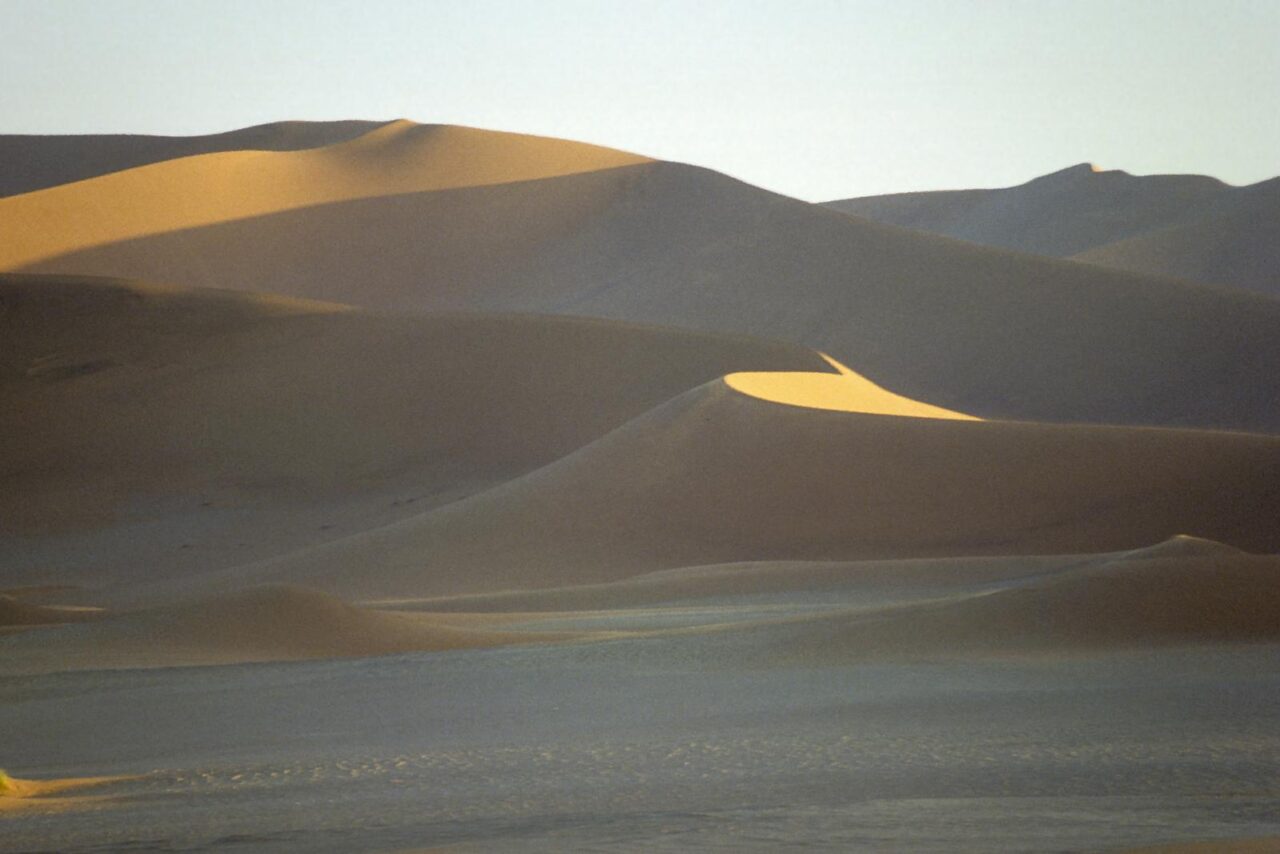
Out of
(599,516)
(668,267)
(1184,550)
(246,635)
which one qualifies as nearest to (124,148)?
(668,267)

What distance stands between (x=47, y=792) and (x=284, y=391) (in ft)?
121

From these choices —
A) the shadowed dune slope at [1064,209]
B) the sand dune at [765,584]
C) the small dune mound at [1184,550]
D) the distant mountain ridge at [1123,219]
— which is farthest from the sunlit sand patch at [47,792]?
the shadowed dune slope at [1064,209]

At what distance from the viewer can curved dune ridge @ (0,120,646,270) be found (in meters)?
64.2

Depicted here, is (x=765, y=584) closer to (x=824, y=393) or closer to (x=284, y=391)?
(x=824, y=393)

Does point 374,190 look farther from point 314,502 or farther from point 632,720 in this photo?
point 632,720

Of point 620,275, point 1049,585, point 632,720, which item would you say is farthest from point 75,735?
point 620,275

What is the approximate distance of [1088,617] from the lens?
14.1 metres

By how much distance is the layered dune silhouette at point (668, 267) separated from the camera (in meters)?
53.8

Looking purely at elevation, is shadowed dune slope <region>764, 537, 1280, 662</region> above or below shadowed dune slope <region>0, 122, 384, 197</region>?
below

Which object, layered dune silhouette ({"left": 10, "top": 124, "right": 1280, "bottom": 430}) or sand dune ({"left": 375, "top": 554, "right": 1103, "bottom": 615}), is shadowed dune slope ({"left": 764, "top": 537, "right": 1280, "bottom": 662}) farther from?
layered dune silhouette ({"left": 10, "top": 124, "right": 1280, "bottom": 430})

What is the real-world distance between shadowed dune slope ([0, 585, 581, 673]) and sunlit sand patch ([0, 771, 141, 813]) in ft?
Answer: 19.4

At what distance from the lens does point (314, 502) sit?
39125 millimetres

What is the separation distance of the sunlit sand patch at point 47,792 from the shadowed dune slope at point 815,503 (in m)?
17.1

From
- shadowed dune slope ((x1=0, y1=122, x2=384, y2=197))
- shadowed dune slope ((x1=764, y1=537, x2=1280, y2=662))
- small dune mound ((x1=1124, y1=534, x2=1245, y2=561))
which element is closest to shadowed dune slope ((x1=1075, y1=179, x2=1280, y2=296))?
shadowed dune slope ((x1=0, y1=122, x2=384, y2=197))
